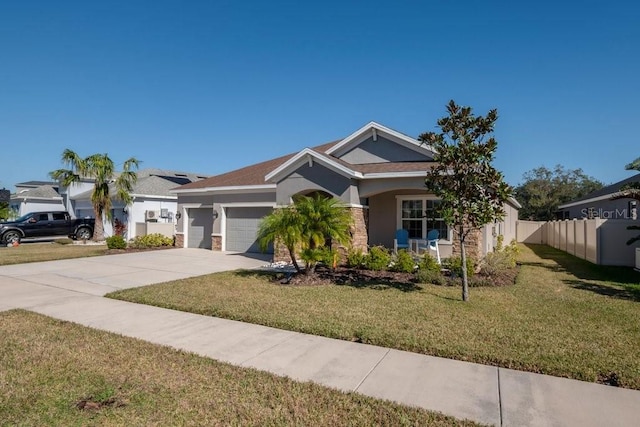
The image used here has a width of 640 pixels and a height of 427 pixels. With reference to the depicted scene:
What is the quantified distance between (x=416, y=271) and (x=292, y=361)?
305 inches

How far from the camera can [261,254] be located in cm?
1825

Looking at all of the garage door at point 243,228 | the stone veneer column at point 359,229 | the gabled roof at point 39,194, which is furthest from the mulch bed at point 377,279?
the gabled roof at point 39,194

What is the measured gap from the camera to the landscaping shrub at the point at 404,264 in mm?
11844

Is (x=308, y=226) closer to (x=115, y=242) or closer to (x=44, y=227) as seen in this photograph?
(x=115, y=242)

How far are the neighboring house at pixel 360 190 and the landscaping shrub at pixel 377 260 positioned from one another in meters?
1.24

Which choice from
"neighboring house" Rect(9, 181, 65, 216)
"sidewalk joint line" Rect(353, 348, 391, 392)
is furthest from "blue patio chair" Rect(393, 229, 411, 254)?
"neighboring house" Rect(9, 181, 65, 216)

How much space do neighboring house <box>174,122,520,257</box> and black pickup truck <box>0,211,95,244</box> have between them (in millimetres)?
12235

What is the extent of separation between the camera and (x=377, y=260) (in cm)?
1238

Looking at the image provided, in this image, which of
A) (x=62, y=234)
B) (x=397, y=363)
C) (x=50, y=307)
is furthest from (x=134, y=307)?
(x=62, y=234)

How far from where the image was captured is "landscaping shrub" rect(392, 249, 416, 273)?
38.9ft

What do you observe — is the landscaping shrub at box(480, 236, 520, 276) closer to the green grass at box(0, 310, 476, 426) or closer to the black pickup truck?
the green grass at box(0, 310, 476, 426)

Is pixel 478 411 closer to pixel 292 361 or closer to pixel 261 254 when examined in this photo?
pixel 292 361

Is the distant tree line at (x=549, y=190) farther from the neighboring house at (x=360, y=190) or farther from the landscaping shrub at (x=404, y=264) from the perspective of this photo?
the landscaping shrub at (x=404, y=264)

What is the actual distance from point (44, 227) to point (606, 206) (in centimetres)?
3716
